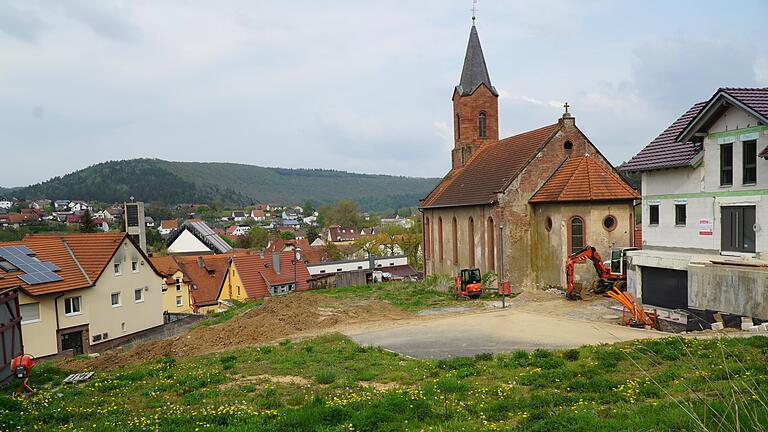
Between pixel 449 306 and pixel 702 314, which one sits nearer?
pixel 702 314

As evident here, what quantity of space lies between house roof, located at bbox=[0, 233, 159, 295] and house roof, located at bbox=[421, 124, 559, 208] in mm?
22007

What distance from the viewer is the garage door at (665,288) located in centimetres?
2064

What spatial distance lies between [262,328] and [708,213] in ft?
59.6

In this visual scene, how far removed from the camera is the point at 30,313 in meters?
28.0

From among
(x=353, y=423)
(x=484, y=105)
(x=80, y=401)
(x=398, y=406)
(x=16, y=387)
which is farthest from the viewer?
(x=484, y=105)

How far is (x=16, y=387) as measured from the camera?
1502 centimetres

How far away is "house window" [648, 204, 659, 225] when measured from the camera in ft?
74.6

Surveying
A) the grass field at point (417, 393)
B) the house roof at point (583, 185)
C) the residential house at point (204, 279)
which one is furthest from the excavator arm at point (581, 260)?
the residential house at point (204, 279)

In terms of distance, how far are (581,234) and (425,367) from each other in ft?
62.4

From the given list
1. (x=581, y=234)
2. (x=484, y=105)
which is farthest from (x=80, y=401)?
(x=484, y=105)

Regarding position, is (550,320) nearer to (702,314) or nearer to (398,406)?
(702,314)

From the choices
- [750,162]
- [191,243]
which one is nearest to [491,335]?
[750,162]

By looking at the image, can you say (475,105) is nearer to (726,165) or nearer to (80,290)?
(726,165)

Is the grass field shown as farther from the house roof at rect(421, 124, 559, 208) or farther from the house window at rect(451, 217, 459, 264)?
the house window at rect(451, 217, 459, 264)
